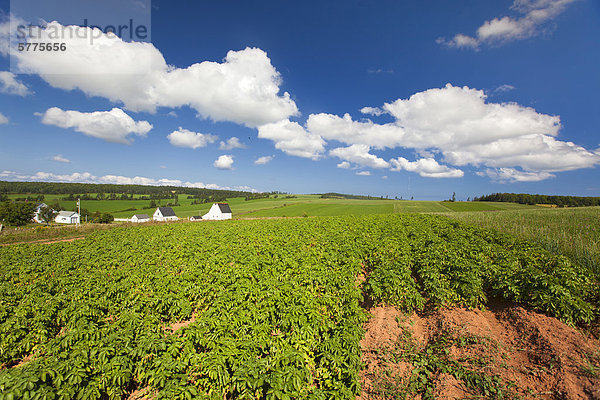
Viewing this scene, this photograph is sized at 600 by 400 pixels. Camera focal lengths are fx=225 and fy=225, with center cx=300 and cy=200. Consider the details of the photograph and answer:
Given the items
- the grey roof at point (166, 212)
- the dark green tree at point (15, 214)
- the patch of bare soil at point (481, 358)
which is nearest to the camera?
the patch of bare soil at point (481, 358)

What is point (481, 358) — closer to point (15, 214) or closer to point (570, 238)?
point (570, 238)

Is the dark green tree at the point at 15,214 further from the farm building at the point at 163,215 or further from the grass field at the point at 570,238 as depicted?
the grass field at the point at 570,238

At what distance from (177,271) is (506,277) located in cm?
1431

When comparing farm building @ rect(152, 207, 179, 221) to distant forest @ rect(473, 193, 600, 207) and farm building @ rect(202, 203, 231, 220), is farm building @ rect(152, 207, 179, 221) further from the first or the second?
distant forest @ rect(473, 193, 600, 207)

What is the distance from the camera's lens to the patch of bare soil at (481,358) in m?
4.67

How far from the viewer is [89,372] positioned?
457 cm

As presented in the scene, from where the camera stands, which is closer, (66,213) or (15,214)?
(15,214)

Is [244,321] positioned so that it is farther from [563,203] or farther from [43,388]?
[563,203]

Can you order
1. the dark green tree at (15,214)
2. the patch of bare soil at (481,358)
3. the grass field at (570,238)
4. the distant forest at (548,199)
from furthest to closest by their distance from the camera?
1. the distant forest at (548,199)
2. the dark green tree at (15,214)
3. the grass field at (570,238)
4. the patch of bare soil at (481,358)

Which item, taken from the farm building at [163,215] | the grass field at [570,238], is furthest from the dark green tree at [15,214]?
the grass field at [570,238]

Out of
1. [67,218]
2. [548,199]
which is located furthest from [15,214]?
[548,199]

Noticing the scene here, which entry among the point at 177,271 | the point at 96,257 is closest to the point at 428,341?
the point at 177,271

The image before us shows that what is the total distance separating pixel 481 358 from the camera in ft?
18.0

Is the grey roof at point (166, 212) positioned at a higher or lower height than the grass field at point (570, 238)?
lower
